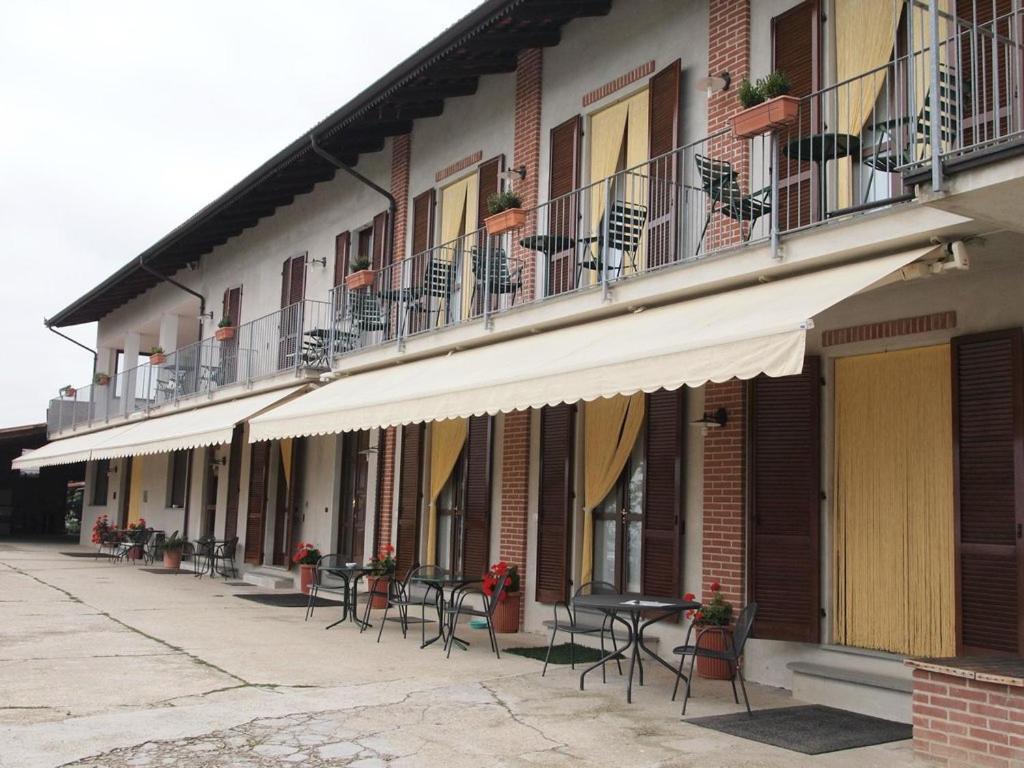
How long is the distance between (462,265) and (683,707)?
6963mm

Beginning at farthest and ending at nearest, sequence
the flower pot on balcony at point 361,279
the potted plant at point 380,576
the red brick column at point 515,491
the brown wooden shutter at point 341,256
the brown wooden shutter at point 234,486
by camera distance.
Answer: the brown wooden shutter at point 234,486 < the brown wooden shutter at point 341,256 < the flower pot on balcony at point 361,279 < the potted plant at point 380,576 < the red brick column at point 515,491

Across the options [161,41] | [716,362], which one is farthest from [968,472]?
[161,41]

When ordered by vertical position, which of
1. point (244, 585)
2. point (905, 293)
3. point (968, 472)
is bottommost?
point (244, 585)

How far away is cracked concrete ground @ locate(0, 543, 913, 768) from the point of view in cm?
572

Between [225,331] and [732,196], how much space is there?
13.0 m

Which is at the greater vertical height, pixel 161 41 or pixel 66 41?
pixel 161 41

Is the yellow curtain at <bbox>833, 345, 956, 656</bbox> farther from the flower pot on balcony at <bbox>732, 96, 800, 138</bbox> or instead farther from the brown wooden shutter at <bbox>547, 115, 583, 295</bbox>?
the brown wooden shutter at <bbox>547, 115, 583, 295</bbox>

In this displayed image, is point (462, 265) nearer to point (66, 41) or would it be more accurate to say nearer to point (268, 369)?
point (268, 369)

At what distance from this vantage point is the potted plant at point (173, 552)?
19328mm

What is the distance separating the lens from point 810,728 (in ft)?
21.6

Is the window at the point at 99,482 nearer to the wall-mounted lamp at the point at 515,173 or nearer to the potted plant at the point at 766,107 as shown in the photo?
the wall-mounted lamp at the point at 515,173

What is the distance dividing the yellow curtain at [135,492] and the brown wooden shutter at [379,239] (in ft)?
43.7

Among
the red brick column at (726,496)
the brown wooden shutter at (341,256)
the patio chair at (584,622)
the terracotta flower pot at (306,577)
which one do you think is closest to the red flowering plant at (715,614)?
the red brick column at (726,496)

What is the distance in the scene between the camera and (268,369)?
1758 cm
